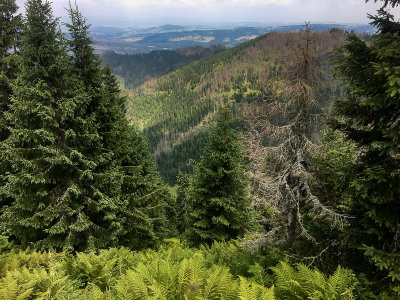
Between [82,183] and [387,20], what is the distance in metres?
10.9

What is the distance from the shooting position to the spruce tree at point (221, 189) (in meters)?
13.1

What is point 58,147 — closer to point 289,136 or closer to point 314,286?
point 289,136

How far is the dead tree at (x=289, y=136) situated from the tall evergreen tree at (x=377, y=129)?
1981mm

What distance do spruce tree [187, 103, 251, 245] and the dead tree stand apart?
4.94 metres

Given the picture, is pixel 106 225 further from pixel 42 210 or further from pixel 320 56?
pixel 320 56

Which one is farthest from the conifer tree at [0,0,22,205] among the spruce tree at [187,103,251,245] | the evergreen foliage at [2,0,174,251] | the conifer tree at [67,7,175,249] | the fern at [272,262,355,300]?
the fern at [272,262,355,300]

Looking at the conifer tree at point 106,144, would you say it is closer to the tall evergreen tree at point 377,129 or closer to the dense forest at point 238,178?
the dense forest at point 238,178

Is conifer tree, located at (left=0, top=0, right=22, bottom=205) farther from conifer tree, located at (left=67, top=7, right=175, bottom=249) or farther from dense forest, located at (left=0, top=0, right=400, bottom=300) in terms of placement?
conifer tree, located at (left=67, top=7, right=175, bottom=249)

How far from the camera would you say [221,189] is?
45.2 ft

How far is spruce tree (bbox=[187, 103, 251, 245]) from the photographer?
1312 centimetres

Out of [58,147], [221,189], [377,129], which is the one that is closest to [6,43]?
[58,147]

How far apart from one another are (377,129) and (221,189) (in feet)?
31.9

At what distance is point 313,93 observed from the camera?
24.3 ft

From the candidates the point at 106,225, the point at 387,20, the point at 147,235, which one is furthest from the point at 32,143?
the point at 387,20
